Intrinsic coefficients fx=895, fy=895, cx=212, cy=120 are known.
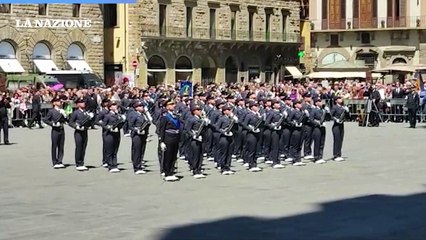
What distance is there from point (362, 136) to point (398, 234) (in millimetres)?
19474

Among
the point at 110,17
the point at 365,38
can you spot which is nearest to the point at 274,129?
the point at 110,17

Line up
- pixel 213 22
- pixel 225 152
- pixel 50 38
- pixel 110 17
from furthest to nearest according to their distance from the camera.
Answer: pixel 213 22 < pixel 110 17 < pixel 50 38 < pixel 225 152

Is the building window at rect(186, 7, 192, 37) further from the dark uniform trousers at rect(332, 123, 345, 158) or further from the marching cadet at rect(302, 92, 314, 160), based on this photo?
the dark uniform trousers at rect(332, 123, 345, 158)

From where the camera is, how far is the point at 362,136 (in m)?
31.1

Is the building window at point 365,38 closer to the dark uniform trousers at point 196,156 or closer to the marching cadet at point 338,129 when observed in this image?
the marching cadet at point 338,129

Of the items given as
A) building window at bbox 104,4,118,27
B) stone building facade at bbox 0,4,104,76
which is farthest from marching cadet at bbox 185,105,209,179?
building window at bbox 104,4,118,27

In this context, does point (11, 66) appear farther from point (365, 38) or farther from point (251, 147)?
point (251, 147)

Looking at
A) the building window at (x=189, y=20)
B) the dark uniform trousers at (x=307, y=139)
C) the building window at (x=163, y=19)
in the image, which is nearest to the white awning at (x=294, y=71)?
the building window at (x=189, y=20)

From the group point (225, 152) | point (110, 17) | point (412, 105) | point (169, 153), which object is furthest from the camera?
point (110, 17)

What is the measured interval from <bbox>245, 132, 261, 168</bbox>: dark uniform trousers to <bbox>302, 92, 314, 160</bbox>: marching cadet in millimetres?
2119

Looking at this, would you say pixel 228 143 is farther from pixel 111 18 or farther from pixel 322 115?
pixel 111 18

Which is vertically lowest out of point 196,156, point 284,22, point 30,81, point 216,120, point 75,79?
point 196,156

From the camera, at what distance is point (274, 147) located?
70.8ft

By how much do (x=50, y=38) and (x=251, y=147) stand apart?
31.6 metres
